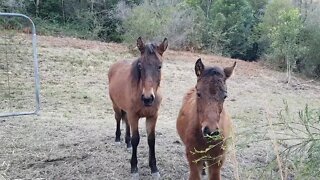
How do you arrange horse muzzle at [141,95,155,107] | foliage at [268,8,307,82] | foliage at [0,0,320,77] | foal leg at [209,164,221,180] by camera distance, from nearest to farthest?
foal leg at [209,164,221,180]
horse muzzle at [141,95,155,107]
foliage at [268,8,307,82]
foliage at [0,0,320,77]

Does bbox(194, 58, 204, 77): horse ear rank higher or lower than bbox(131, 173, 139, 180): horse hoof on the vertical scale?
higher

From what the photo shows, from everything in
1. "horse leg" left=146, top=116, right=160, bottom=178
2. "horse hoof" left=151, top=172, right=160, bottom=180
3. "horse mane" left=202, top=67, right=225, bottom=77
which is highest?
"horse mane" left=202, top=67, right=225, bottom=77

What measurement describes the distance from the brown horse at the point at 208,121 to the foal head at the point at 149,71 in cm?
62

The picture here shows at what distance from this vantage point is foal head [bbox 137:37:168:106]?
4672 millimetres

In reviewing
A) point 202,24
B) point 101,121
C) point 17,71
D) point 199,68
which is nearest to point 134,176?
point 199,68

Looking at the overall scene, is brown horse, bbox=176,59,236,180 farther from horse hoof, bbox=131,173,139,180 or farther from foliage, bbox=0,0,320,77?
foliage, bbox=0,0,320,77

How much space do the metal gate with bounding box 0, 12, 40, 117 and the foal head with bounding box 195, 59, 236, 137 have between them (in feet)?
13.8

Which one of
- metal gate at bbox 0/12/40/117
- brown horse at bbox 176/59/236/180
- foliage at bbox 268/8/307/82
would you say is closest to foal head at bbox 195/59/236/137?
brown horse at bbox 176/59/236/180

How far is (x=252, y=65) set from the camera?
16.4m

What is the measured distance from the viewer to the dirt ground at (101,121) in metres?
5.12

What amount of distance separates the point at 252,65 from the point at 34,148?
1177cm

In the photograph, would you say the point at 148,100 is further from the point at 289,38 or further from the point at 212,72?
the point at 289,38

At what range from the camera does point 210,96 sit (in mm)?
3664

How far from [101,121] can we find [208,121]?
A: 4798mm
